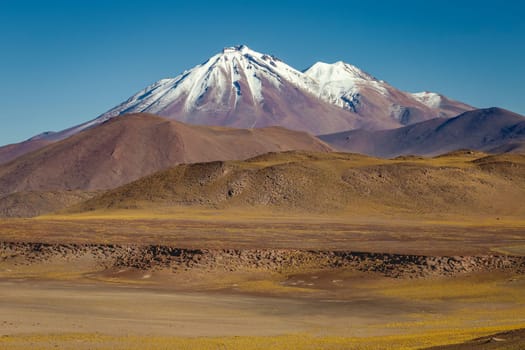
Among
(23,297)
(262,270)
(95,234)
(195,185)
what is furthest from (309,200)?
(23,297)

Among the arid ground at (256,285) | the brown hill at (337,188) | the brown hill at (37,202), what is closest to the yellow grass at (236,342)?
the arid ground at (256,285)

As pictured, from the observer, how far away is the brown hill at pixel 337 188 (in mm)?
112000

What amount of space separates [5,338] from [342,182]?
92.5m

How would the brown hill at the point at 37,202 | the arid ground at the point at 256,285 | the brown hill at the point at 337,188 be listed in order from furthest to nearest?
the brown hill at the point at 37,202, the brown hill at the point at 337,188, the arid ground at the point at 256,285

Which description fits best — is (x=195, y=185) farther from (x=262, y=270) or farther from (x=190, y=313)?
(x=190, y=313)

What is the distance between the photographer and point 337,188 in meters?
116

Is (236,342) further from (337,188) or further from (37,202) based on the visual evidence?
(37,202)

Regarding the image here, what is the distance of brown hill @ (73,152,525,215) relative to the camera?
367 ft

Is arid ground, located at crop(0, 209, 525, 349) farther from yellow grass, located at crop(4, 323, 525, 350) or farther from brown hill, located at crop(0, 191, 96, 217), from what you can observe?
brown hill, located at crop(0, 191, 96, 217)

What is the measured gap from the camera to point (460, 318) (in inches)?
1454

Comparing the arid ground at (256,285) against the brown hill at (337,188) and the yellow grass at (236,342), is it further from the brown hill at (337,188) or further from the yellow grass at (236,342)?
the brown hill at (337,188)

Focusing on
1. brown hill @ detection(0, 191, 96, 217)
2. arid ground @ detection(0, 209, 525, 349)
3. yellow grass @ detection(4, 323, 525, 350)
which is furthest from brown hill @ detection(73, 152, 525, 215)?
yellow grass @ detection(4, 323, 525, 350)

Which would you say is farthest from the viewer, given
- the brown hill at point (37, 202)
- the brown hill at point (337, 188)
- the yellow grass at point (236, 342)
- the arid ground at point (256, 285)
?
the brown hill at point (37, 202)

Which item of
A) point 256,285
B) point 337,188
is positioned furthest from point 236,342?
point 337,188
